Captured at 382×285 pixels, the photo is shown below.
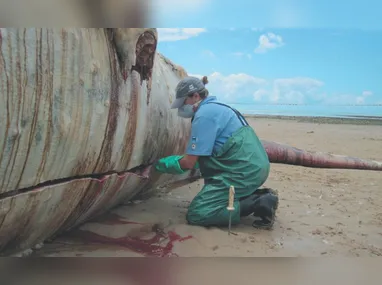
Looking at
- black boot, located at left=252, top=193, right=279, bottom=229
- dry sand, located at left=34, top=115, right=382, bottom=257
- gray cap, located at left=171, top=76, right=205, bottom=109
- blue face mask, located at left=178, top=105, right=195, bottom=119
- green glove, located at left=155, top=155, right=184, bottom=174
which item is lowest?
dry sand, located at left=34, top=115, right=382, bottom=257

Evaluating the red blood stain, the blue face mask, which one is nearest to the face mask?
the blue face mask

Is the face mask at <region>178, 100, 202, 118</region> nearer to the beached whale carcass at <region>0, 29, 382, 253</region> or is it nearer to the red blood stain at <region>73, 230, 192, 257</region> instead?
the beached whale carcass at <region>0, 29, 382, 253</region>

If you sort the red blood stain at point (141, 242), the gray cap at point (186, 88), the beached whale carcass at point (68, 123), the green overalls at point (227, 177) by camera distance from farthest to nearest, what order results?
the gray cap at point (186, 88), the green overalls at point (227, 177), the red blood stain at point (141, 242), the beached whale carcass at point (68, 123)

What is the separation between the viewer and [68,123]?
207 centimetres

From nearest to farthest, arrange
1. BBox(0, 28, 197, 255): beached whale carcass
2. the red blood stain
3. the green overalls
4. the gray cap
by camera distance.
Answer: BBox(0, 28, 197, 255): beached whale carcass, the red blood stain, the green overalls, the gray cap

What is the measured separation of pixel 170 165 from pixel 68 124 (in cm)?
118

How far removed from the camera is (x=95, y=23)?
4.96 feet

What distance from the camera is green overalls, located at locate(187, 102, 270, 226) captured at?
3062mm

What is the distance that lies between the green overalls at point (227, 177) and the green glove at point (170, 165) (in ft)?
0.56

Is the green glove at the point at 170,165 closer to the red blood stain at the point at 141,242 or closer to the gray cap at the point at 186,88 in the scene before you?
the gray cap at the point at 186,88

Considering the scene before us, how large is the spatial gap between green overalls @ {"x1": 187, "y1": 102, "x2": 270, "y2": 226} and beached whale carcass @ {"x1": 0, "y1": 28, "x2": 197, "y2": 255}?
44 centimetres

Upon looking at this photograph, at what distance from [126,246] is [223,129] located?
1.02 m

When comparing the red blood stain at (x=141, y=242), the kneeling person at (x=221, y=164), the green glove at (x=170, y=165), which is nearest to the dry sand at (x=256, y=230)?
the red blood stain at (x=141, y=242)

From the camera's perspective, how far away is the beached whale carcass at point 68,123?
1.81 m
